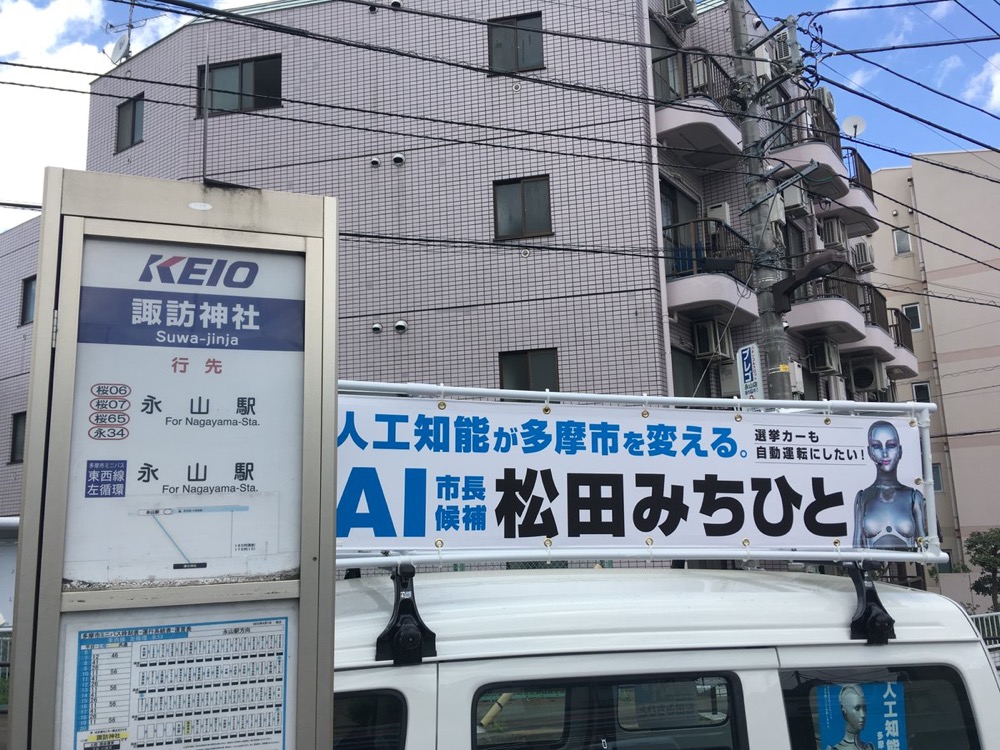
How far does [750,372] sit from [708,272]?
3.56m

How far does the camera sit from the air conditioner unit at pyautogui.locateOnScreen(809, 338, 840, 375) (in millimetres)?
17578

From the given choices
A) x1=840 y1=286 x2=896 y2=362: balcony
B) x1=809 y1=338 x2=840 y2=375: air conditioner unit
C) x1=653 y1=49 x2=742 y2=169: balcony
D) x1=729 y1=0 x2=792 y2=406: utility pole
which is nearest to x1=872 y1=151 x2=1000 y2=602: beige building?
x1=840 y1=286 x2=896 y2=362: balcony

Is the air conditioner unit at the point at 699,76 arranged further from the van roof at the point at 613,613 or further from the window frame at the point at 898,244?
the window frame at the point at 898,244

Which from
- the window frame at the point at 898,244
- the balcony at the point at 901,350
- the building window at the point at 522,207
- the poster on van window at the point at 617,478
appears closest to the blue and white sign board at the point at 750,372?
the building window at the point at 522,207

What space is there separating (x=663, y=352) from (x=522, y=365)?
2.28 m

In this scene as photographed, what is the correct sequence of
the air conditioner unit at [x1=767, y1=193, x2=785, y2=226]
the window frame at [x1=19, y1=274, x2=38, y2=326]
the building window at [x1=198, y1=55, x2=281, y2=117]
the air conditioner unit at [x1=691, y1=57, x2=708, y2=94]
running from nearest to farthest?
the air conditioner unit at [x1=767, y1=193, x2=785, y2=226] < the air conditioner unit at [x1=691, y1=57, x2=708, y2=94] < the building window at [x1=198, y1=55, x2=281, y2=117] < the window frame at [x1=19, y1=274, x2=38, y2=326]

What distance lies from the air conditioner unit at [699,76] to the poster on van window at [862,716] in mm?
13985

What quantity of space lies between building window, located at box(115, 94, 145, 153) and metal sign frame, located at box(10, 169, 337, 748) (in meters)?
16.5

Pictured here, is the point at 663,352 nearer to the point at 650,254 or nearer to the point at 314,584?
the point at 650,254

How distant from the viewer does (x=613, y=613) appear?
2.65 metres

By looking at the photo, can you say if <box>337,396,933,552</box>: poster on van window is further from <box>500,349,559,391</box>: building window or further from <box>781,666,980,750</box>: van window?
<box>500,349,559,391</box>: building window

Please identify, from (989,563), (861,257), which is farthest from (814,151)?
(989,563)

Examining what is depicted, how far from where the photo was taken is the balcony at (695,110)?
45.3 feet

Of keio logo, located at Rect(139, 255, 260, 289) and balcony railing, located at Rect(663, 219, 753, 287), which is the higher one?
balcony railing, located at Rect(663, 219, 753, 287)
